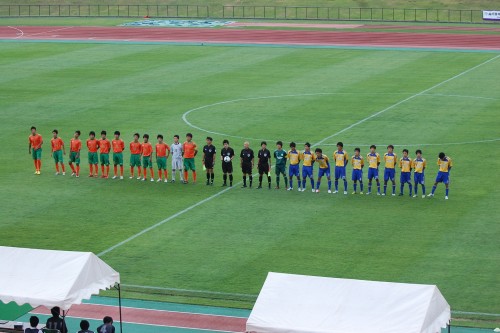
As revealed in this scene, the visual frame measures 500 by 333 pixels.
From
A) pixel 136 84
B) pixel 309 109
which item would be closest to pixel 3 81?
pixel 136 84

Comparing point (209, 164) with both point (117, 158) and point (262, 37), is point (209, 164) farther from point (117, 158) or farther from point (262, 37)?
point (262, 37)

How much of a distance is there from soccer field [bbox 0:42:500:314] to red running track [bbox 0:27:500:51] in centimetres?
465

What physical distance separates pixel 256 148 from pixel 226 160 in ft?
15.9

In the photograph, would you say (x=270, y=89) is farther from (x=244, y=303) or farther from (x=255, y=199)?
(x=244, y=303)

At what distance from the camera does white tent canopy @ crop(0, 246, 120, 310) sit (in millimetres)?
18734

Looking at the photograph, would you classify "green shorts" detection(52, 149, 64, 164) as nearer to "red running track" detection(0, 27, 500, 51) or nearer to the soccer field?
the soccer field

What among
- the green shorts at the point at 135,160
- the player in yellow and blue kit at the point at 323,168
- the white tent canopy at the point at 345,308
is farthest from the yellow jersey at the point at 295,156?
the white tent canopy at the point at 345,308

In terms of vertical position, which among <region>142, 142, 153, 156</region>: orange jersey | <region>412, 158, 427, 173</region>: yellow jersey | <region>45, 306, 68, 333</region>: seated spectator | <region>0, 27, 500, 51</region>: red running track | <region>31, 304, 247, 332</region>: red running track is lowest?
<region>31, 304, 247, 332</region>: red running track

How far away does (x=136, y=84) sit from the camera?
172ft

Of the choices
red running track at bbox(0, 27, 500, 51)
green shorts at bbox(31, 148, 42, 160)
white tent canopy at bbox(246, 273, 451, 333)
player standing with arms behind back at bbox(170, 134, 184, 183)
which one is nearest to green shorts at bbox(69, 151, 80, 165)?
green shorts at bbox(31, 148, 42, 160)

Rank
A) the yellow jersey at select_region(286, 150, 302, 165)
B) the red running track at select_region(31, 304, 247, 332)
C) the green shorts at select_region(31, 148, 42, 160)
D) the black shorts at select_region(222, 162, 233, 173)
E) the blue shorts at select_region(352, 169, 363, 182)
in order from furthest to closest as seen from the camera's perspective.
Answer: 1. the green shorts at select_region(31, 148, 42, 160)
2. the black shorts at select_region(222, 162, 233, 173)
3. the yellow jersey at select_region(286, 150, 302, 165)
4. the blue shorts at select_region(352, 169, 363, 182)
5. the red running track at select_region(31, 304, 247, 332)

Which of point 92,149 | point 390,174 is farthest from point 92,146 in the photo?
point 390,174

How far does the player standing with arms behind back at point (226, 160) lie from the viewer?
108 feet

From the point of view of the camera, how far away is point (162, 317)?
74.1 ft
